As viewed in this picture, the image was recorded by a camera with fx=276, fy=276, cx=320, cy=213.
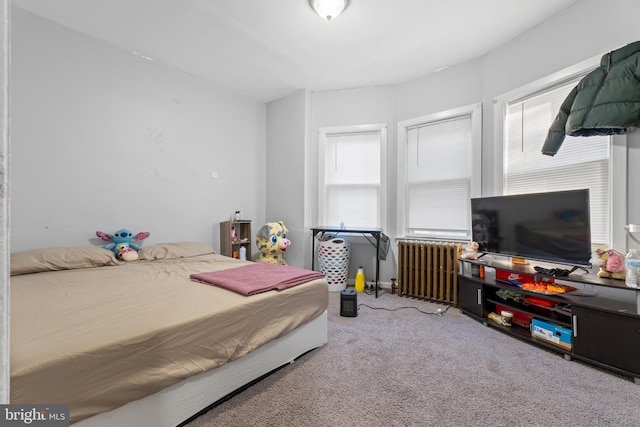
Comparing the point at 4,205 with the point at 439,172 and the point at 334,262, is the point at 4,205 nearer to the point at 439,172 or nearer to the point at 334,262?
the point at 334,262

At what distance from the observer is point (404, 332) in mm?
2449

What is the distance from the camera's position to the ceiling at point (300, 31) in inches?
94.3

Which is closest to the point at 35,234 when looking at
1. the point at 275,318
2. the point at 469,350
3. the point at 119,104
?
the point at 119,104

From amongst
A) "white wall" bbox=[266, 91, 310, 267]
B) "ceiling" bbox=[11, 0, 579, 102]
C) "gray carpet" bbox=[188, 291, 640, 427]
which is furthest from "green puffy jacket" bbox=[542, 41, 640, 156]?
"white wall" bbox=[266, 91, 310, 267]

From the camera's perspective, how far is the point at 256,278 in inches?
79.6

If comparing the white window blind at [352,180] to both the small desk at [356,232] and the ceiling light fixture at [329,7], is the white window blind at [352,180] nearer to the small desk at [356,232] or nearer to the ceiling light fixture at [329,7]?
the small desk at [356,232]

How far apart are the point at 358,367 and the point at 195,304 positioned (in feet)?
3.77

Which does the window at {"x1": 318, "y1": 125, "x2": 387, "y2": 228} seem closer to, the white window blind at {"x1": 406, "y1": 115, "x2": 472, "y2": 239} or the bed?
the white window blind at {"x1": 406, "y1": 115, "x2": 472, "y2": 239}

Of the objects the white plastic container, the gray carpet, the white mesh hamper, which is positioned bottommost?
the gray carpet

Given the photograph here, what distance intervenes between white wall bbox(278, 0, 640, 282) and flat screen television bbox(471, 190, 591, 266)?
0.35m

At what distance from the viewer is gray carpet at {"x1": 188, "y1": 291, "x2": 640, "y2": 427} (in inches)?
56.3

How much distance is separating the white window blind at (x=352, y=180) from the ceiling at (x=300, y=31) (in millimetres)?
897

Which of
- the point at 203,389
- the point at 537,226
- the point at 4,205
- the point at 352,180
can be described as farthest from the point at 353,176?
the point at 4,205

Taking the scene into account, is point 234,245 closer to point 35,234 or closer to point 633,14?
point 35,234
